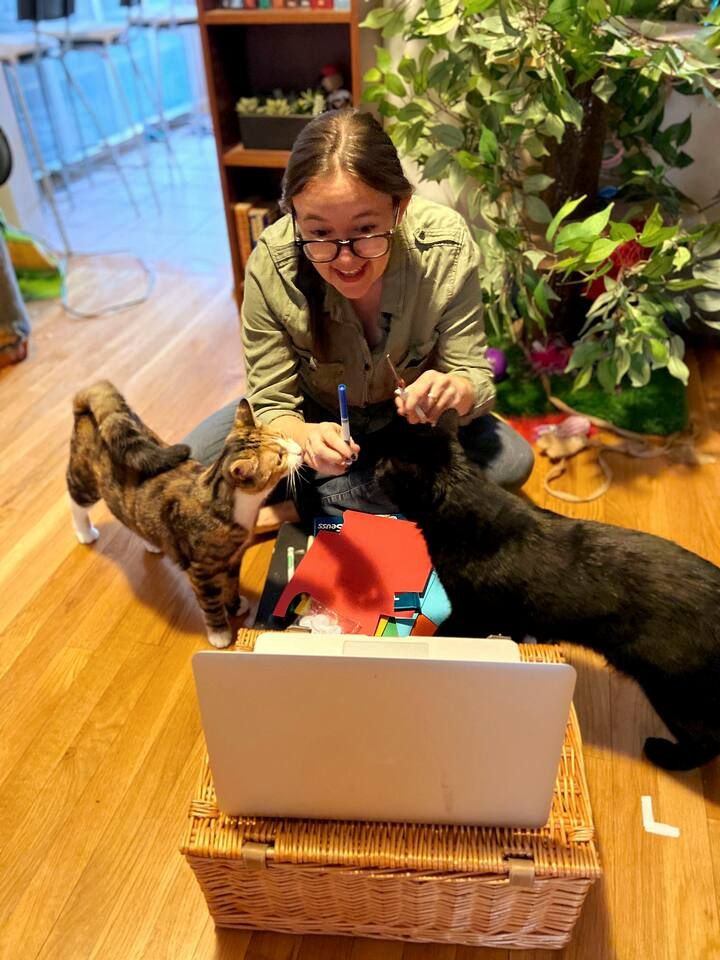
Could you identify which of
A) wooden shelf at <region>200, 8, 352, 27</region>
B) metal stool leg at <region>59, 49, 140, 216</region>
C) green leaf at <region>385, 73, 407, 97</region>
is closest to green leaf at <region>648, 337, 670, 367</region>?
green leaf at <region>385, 73, 407, 97</region>

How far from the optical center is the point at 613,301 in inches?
63.7

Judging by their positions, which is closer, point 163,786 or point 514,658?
point 514,658

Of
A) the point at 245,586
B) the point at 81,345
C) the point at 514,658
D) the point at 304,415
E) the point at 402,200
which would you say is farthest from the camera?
the point at 81,345

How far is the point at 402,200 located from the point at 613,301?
71cm

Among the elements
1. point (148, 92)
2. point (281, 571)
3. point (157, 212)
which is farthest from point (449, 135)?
point (148, 92)

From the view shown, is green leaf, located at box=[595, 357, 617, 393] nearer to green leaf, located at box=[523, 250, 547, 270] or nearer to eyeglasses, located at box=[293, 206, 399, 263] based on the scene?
green leaf, located at box=[523, 250, 547, 270]

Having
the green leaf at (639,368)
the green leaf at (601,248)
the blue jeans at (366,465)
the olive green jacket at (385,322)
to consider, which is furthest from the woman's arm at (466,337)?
the green leaf at (639,368)

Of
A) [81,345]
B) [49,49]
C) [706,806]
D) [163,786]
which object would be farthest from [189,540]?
[49,49]

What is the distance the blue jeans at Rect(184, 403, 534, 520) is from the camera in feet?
4.71

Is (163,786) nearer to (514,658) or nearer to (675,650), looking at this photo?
(514,658)

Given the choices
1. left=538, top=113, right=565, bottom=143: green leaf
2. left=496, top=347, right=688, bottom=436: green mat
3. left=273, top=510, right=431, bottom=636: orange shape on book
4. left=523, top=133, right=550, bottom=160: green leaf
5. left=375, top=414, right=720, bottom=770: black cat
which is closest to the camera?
left=375, top=414, right=720, bottom=770: black cat

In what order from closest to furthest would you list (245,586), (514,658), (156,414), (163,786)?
(514,658) → (163,786) → (245,586) → (156,414)

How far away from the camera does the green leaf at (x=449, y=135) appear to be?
164 cm

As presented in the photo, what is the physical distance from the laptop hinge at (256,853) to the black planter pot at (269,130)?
6.76ft
